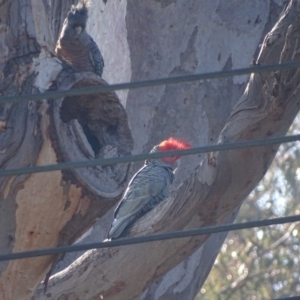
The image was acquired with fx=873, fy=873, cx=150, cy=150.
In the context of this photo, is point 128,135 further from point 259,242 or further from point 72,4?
point 259,242

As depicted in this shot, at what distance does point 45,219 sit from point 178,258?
0.62 m

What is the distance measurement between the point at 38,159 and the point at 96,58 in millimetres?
1491

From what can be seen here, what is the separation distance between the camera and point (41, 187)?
8.41 feet

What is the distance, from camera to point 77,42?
3.78 m

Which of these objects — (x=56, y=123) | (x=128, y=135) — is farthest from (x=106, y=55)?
(x=56, y=123)

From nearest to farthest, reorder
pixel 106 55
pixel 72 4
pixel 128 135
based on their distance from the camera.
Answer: pixel 128 135
pixel 72 4
pixel 106 55

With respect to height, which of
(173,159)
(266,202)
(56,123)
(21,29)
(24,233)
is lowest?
(24,233)

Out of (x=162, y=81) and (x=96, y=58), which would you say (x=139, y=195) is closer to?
(x=96, y=58)

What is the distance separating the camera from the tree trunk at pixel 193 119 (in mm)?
2752

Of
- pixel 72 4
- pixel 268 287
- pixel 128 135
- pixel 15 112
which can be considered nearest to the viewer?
pixel 15 112

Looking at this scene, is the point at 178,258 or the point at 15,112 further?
the point at 178,258

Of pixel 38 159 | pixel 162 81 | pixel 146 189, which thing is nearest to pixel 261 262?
pixel 146 189

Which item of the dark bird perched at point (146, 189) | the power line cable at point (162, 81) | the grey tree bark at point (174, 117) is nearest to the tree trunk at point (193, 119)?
the grey tree bark at point (174, 117)

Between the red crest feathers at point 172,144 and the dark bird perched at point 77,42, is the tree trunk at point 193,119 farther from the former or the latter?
the dark bird perched at point 77,42
